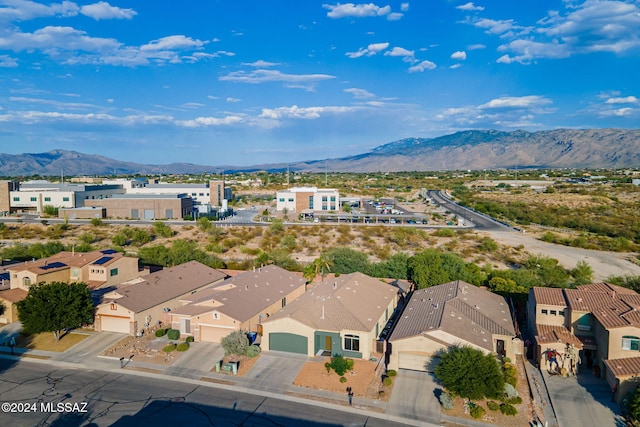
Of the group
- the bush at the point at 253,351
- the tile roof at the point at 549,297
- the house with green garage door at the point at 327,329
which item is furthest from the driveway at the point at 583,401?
the bush at the point at 253,351

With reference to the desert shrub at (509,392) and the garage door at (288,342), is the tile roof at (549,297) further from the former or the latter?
the garage door at (288,342)

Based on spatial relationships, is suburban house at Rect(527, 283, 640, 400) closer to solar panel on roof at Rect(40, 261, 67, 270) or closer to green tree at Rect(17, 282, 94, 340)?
green tree at Rect(17, 282, 94, 340)

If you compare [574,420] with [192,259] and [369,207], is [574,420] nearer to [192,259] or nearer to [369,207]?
[192,259]

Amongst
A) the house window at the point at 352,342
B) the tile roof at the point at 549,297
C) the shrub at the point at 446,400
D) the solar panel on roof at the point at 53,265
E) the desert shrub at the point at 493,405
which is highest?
the solar panel on roof at the point at 53,265

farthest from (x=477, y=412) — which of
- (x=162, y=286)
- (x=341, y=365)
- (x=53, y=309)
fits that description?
(x=53, y=309)

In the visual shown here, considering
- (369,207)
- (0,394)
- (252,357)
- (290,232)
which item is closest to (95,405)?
(0,394)

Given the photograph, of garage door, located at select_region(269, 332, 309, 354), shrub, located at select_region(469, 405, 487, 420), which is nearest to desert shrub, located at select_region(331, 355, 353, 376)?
garage door, located at select_region(269, 332, 309, 354)
